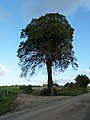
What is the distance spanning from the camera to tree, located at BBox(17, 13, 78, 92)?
56.4 m

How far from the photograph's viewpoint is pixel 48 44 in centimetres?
5716

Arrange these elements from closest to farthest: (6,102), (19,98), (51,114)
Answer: (51,114) < (6,102) < (19,98)

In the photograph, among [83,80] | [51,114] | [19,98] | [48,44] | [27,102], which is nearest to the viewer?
[51,114]

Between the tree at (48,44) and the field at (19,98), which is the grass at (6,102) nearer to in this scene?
the field at (19,98)

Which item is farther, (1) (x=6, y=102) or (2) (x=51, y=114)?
(1) (x=6, y=102)

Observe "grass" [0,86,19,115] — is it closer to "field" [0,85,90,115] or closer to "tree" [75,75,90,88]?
"field" [0,85,90,115]

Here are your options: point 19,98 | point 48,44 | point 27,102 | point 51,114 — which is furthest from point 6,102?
point 48,44

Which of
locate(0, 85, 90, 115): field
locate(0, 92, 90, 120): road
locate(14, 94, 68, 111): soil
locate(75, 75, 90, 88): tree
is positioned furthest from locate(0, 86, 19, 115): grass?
locate(75, 75, 90, 88): tree

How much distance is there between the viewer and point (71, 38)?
6062 centimetres

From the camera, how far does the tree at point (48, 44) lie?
185 feet

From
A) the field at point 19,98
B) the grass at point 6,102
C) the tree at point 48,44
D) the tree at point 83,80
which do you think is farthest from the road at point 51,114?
the tree at point 83,80

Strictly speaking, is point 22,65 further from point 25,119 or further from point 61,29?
point 25,119

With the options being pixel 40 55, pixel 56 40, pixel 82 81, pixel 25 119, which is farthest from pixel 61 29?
pixel 82 81

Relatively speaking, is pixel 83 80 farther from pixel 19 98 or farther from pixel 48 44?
pixel 19 98
